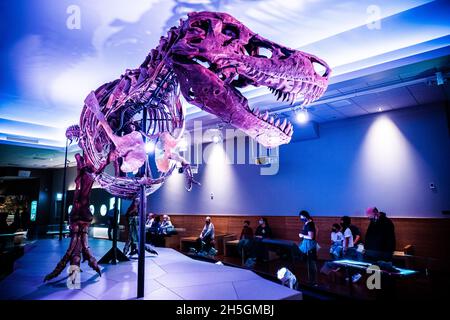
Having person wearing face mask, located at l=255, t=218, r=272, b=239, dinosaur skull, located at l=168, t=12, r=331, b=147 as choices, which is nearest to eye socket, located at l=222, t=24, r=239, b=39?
dinosaur skull, located at l=168, t=12, r=331, b=147

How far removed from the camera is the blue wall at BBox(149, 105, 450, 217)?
7.00 metres

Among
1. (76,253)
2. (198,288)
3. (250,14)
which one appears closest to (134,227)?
(76,253)

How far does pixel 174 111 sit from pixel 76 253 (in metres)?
2.23

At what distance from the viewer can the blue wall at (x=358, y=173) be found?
6996 mm

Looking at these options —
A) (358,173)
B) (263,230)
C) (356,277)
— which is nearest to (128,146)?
(356,277)

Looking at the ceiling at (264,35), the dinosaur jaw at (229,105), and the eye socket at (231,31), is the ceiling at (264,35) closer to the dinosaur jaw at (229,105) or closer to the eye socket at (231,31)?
the eye socket at (231,31)

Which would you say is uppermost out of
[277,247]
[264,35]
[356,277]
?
[264,35]

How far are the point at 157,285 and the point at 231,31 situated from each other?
279 centimetres

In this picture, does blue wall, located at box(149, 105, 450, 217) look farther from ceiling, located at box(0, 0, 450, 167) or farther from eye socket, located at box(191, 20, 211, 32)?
eye socket, located at box(191, 20, 211, 32)

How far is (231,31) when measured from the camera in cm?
217

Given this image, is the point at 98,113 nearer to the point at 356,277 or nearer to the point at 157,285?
the point at 157,285

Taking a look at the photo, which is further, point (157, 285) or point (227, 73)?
point (157, 285)

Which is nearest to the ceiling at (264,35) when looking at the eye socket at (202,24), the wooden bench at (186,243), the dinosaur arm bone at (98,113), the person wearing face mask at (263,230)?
the dinosaur arm bone at (98,113)

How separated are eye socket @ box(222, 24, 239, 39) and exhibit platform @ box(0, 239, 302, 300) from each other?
7.64 feet
